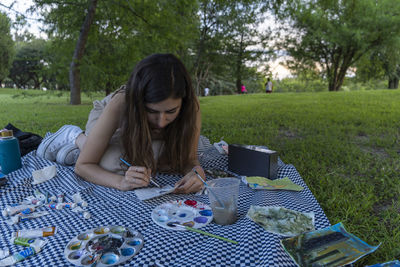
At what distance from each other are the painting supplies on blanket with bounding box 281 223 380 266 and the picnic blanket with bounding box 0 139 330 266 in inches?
2.2

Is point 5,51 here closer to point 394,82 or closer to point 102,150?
point 102,150

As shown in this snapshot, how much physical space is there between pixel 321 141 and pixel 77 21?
6515 mm

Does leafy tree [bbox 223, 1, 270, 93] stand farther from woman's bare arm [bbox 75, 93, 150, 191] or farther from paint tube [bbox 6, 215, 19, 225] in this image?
paint tube [bbox 6, 215, 19, 225]

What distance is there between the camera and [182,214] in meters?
1.67

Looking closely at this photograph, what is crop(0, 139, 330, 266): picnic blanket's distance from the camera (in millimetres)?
1269

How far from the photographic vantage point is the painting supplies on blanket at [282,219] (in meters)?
1.48

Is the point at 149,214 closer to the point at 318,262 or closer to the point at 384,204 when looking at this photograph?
the point at 318,262

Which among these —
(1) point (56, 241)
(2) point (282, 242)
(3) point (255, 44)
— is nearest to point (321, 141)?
(2) point (282, 242)

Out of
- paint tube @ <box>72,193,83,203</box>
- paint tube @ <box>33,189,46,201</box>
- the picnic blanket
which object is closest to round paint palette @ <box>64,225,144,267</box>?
the picnic blanket

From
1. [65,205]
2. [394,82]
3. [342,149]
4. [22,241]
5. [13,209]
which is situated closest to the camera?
[22,241]

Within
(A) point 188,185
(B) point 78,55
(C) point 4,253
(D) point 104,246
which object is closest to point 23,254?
(C) point 4,253

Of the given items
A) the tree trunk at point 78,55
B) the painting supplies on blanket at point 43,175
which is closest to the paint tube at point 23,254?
the painting supplies on blanket at point 43,175

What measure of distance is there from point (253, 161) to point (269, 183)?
0.86 ft

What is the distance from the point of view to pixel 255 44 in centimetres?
1981
